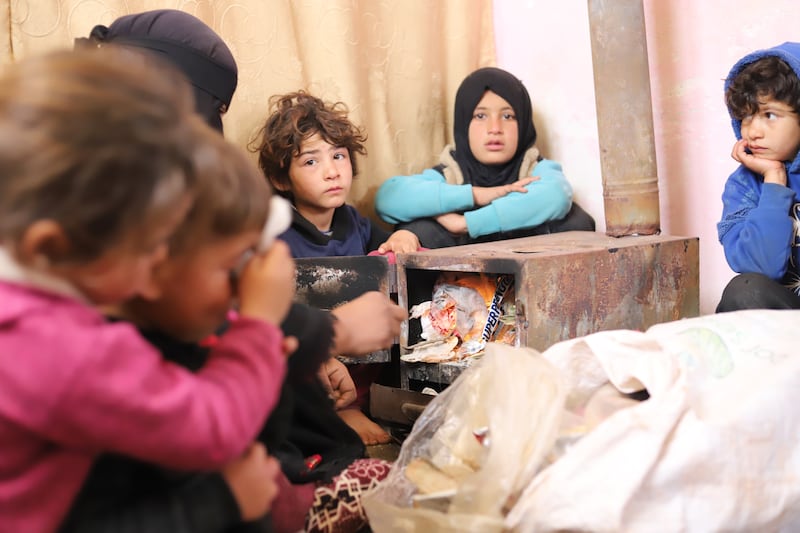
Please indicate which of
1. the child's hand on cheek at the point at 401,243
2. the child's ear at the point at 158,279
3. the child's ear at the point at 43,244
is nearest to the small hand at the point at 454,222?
the child's hand on cheek at the point at 401,243

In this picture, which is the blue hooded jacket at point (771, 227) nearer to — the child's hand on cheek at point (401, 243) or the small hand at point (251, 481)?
the child's hand on cheek at point (401, 243)

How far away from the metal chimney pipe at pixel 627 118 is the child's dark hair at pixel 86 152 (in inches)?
67.7

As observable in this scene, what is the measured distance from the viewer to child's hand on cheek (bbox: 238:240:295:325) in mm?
849

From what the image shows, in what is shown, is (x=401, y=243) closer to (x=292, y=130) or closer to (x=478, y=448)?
(x=292, y=130)

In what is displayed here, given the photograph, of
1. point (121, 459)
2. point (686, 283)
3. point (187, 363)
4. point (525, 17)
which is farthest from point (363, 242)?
point (121, 459)

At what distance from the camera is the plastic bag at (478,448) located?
1.09 metres

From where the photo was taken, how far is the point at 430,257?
1881mm

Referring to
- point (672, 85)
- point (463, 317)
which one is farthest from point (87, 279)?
point (672, 85)

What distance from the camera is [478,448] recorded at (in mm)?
1192

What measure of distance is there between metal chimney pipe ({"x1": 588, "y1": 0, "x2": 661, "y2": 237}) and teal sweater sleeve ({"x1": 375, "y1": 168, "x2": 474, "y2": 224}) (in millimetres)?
454

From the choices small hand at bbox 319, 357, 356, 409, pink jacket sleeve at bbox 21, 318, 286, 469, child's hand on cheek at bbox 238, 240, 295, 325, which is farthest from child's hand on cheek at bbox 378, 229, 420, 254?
pink jacket sleeve at bbox 21, 318, 286, 469

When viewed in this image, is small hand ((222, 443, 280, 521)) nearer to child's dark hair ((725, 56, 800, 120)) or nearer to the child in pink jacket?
the child in pink jacket

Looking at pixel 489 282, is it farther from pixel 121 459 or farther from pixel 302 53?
pixel 121 459

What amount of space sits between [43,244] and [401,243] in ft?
5.21
